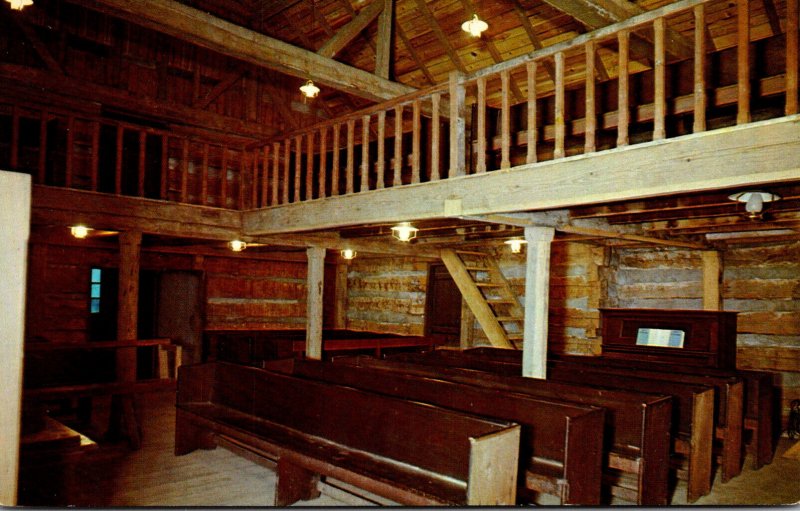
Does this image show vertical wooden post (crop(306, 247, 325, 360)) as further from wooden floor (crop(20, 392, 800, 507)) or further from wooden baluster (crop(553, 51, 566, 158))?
wooden baluster (crop(553, 51, 566, 158))

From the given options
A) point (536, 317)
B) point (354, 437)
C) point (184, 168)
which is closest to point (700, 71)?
point (536, 317)

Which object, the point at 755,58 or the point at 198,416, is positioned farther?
the point at 198,416

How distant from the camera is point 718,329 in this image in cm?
693

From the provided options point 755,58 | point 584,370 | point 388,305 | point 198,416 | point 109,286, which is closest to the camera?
point 755,58

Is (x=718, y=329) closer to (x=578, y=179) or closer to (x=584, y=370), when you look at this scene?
(x=584, y=370)

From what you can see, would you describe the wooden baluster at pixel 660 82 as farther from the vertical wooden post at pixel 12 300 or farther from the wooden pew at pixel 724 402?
the vertical wooden post at pixel 12 300

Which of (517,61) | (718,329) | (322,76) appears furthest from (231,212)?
(718,329)

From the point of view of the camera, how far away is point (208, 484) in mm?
5117

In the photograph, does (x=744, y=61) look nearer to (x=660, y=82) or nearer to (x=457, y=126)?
(x=660, y=82)

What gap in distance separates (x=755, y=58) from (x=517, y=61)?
5.68ft

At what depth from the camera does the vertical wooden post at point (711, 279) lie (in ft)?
27.0

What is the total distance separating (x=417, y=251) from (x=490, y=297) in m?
2.11

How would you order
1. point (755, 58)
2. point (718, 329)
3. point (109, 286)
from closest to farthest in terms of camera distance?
point (755, 58) → point (718, 329) → point (109, 286)

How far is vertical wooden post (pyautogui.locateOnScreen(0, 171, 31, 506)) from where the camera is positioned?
1.87 m
